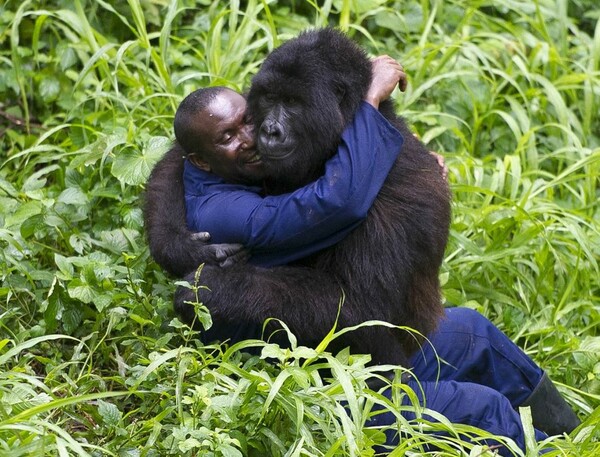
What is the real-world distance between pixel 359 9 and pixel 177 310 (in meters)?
3.29

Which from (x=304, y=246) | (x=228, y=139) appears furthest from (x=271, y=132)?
(x=304, y=246)

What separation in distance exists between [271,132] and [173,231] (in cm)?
55

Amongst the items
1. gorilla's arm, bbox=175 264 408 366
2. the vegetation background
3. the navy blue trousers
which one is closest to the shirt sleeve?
gorilla's arm, bbox=175 264 408 366

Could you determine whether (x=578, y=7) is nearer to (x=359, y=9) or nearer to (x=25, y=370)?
(x=359, y=9)

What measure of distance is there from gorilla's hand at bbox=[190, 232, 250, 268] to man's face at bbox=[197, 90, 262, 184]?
0.90 ft

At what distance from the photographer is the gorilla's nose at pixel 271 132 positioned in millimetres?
3891

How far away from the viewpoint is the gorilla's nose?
12.8ft

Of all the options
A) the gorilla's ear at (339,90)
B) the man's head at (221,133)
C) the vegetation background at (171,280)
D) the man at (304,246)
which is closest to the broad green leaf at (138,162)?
the vegetation background at (171,280)

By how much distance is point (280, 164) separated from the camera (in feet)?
12.8

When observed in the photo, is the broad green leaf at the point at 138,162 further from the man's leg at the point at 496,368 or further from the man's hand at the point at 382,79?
the man's leg at the point at 496,368

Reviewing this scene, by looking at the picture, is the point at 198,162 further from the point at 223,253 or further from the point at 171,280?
the point at 171,280

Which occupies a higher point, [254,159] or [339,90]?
[339,90]

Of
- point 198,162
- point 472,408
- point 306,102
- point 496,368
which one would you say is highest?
point 306,102

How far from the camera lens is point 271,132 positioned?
12.8 ft
